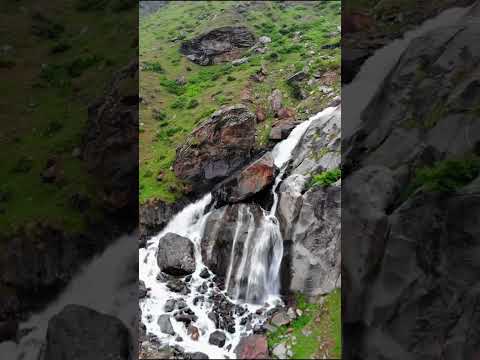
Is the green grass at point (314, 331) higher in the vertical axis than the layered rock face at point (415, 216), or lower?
lower

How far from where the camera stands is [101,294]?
8586mm

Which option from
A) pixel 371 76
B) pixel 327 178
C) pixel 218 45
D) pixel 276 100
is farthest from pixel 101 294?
pixel 218 45

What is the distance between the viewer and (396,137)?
976cm

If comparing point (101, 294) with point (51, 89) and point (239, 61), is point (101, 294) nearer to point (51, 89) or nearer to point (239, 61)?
point (51, 89)

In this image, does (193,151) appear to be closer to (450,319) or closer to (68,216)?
(68,216)

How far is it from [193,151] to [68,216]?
1368 centimetres

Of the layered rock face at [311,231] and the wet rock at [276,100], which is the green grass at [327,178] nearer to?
the layered rock face at [311,231]

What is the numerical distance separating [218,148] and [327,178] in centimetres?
834

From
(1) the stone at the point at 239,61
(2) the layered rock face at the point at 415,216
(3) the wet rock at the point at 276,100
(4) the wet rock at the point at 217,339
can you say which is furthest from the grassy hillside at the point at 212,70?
(2) the layered rock face at the point at 415,216

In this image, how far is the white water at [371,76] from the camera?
1068 centimetres

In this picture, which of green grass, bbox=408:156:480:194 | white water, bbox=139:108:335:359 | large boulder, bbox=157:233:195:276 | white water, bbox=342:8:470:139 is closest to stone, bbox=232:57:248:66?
white water, bbox=139:108:335:359

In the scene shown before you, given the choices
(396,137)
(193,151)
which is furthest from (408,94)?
(193,151)

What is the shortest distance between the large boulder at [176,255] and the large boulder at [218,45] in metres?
19.6

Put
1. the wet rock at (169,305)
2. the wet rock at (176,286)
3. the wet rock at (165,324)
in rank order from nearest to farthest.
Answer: the wet rock at (165,324), the wet rock at (169,305), the wet rock at (176,286)
